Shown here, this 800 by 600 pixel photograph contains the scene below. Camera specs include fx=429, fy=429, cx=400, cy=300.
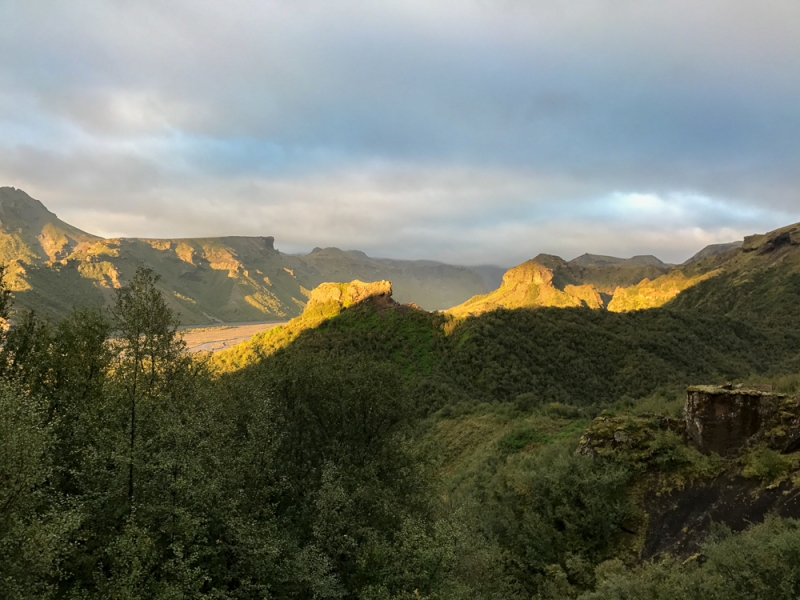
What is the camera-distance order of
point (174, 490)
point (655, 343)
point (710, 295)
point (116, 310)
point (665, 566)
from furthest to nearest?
point (710, 295) → point (655, 343) → point (116, 310) → point (665, 566) → point (174, 490)

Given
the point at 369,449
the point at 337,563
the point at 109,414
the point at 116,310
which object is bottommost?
the point at 337,563

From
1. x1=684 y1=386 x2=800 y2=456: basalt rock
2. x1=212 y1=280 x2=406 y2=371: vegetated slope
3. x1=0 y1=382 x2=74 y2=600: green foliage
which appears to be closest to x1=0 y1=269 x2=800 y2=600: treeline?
x1=0 y1=382 x2=74 y2=600: green foliage

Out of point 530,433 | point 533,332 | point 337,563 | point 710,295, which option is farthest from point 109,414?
point 710,295

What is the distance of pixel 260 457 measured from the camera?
17953 millimetres

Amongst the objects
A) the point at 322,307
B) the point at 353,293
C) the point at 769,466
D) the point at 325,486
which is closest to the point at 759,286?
the point at 353,293

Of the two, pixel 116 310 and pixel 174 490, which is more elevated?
pixel 116 310

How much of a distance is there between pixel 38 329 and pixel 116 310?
7461mm

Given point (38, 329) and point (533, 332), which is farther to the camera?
point (533, 332)

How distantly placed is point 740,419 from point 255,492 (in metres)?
25.0

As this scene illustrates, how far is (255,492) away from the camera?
17.4 m

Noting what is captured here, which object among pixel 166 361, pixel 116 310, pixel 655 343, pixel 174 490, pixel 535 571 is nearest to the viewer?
pixel 174 490

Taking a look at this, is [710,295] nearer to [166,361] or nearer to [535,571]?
[535,571]

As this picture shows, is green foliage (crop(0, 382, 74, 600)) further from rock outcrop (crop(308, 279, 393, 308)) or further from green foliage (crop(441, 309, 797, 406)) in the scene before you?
rock outcrop (crop(308, 279, 393, 308))

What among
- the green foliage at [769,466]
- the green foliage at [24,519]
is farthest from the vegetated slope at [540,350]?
the green foliage at [24,519]
